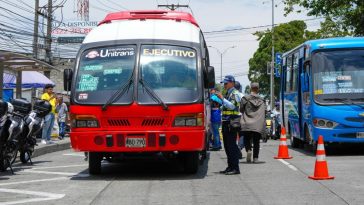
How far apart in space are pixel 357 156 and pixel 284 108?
588cm

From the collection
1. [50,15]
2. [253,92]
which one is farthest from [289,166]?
[50,15]

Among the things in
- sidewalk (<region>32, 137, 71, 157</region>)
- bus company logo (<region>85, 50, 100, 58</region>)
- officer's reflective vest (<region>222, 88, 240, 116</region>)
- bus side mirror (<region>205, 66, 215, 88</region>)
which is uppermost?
bus company logo (<region>85, 50, 100, 58</region>)

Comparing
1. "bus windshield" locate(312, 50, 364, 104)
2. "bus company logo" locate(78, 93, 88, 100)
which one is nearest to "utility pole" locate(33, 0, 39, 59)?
"bus windshield" locate(312, 50, 364, 104)

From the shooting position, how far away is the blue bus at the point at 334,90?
14867 mm

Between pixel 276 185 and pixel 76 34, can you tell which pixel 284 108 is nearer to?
pixel 276 185

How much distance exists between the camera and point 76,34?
69.4m

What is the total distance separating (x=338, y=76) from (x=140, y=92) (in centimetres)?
656

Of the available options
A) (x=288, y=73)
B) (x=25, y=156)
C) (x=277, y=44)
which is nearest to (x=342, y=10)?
(x=288, y=73)

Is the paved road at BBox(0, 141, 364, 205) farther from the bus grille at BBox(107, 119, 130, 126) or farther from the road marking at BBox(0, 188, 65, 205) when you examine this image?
the bus grille at BBox(107, 119, 130, 126)

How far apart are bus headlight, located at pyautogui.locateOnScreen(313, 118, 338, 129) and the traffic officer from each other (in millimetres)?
3612

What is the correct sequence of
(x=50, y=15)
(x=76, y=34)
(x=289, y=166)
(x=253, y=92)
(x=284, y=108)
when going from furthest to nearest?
1. (x=76, y=34)
2. (x=50, y=15)
3. (x=284, y=108)
4. (x=253, y=92)
5. (x=289, y=166)

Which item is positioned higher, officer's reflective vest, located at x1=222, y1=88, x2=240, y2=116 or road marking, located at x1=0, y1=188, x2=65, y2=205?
officer's reflective vest, located at x1=222, y1=88, x2=240, y2=116

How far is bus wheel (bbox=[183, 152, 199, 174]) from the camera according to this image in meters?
10.9

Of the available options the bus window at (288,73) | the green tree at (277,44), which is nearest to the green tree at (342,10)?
the bus window at (288,73)
